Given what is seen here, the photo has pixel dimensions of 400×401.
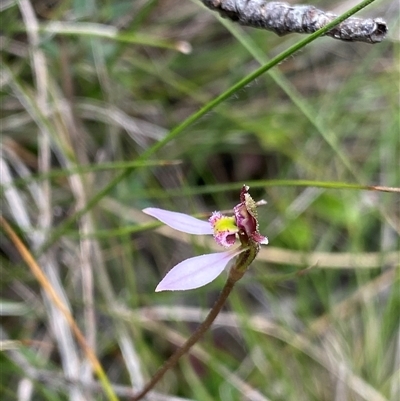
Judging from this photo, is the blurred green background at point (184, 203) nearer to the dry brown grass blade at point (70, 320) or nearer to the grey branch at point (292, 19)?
the dry brown grass blade at point (70, 320)

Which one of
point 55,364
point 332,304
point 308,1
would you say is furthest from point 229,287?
point 308,1

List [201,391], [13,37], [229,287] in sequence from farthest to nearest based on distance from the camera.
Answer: [13,37] < [201,391] < [229,287]

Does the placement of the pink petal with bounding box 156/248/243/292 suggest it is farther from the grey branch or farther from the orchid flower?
the grey branch

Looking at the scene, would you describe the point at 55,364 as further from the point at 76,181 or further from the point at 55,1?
the point at 55,1

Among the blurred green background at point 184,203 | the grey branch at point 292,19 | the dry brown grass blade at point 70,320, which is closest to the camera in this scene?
the grey branch at point 292,19

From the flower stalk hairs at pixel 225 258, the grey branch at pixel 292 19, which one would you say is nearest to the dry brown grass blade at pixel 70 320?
the flower stalk hairs at pixel 225 258

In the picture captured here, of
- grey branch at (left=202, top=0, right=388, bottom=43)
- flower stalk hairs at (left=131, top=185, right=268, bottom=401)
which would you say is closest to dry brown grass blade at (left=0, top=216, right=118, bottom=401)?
flower stalk hairs at (left=131, top=185, right=268, bottom=401)
